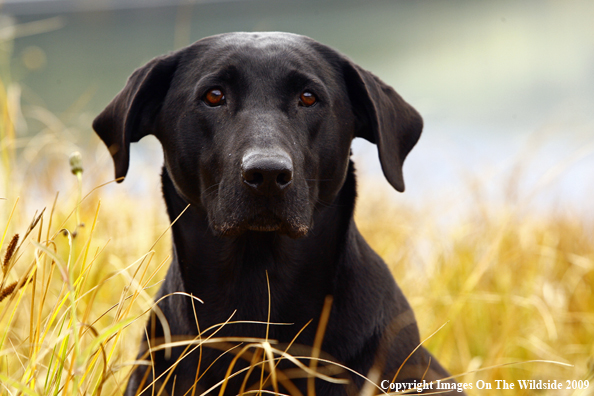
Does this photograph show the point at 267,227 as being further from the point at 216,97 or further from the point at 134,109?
the point at 134,109

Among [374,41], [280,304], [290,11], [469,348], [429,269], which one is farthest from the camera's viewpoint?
[290,11]

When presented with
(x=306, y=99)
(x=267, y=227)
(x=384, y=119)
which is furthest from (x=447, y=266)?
(x=267, y=227)

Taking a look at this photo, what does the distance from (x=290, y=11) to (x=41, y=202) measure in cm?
3921

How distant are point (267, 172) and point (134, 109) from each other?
712mm

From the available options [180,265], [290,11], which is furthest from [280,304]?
[290,11]

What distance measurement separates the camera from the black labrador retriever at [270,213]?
1894mm

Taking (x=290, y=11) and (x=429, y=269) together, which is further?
(x=290, y=11)

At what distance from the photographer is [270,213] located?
6.06 ft

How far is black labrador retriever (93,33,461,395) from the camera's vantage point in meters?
1.89

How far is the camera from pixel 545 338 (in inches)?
143

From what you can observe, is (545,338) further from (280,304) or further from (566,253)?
(280,304)

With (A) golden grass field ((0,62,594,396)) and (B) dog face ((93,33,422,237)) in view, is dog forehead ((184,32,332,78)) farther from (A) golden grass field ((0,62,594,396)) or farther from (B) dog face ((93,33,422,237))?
(A) golden grass field ((0,62,594,396))

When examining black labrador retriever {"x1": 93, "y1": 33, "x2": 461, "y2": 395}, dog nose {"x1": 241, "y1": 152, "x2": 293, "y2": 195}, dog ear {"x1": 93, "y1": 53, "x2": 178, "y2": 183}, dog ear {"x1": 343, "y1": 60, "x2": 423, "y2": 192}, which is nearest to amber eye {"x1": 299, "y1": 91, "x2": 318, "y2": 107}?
black labrador retriever {"x1": 93, "y1": 33, "x2": 461, "y2": 395}

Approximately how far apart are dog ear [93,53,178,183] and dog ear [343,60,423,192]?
0.68m
